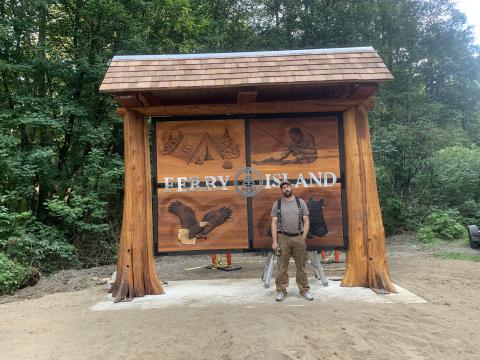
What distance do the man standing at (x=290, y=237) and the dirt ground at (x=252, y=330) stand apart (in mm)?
371

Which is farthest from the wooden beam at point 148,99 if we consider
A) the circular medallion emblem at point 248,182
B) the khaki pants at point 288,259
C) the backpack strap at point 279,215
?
the khaki pants at point 288,259

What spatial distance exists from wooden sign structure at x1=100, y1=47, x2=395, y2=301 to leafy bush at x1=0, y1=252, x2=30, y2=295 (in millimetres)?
2870

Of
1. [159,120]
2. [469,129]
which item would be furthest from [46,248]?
[469,129]

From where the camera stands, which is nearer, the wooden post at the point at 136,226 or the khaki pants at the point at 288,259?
the khaki pants at the point at 288,259

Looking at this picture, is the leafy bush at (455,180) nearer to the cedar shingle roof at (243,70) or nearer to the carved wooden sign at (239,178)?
the carved wooden sign at (239,178)

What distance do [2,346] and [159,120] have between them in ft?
12.1

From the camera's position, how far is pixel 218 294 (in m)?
5.80

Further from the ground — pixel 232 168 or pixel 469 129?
pixel 469 129

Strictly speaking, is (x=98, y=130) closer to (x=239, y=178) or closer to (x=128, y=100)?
(x=128, y=100)

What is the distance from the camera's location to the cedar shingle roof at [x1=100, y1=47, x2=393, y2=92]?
5266mm

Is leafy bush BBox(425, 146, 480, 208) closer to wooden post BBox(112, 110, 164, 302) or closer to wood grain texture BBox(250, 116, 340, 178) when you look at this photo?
wood grain texture BBox(250, 116, 340, 178)

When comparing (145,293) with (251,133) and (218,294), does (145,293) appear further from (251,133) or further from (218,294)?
(251,133)

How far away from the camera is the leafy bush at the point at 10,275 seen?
7074 mm

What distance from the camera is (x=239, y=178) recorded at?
606 centimetres
